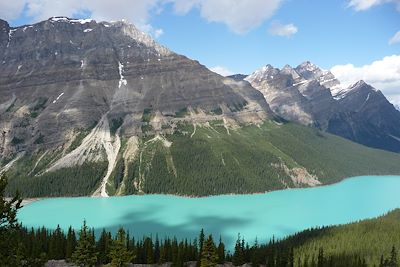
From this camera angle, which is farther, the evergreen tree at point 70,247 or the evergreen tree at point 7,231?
the evergreen tree at point 70,247

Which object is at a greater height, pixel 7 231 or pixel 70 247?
pixel 7 231

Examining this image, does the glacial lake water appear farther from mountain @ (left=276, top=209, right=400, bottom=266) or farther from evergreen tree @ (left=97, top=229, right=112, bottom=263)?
evergreen tree @ (left=97, top=229, right=112, bottom=263)

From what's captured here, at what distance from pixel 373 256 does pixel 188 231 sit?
2458 inches

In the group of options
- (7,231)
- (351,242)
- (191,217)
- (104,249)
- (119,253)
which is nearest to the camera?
(7,231)

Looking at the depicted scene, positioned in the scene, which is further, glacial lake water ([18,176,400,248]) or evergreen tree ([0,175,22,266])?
glacial lake water ([18,176,400,248])

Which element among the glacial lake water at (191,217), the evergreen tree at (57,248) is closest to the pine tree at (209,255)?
the evergreen tree at (57,248)

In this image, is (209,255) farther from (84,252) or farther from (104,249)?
(104,249)

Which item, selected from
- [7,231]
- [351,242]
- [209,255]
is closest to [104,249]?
[209,255]

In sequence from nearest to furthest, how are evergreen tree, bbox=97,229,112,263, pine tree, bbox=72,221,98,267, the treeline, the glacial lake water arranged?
pine tree, bbox=72,221,98,267
the treeline
evergreen tree, bbox=97,229,112,263
the glacial lake water

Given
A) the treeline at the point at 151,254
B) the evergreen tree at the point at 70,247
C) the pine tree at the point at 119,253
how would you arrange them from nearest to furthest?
the pine tree at the point at 119,253, the treeline at the point at 151,254, the evergreen tree at the point at 70,247

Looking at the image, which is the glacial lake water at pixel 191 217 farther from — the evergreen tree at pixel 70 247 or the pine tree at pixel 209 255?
the pine tree at pixel 209 255

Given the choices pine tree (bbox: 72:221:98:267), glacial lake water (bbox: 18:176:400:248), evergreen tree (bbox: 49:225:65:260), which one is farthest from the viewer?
glacial lake water (bbox: 18:176:400:248)

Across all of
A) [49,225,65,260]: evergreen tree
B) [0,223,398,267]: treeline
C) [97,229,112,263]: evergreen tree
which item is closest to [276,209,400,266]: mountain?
[0,223,398,267]: treeline

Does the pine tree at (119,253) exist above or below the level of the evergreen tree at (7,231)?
below
